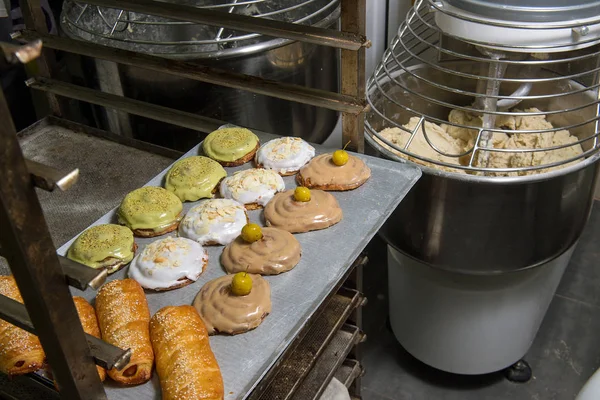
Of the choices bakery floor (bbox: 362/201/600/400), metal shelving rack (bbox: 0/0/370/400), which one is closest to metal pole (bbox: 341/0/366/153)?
metal shelving rack (bbox: 0/0/370/400)

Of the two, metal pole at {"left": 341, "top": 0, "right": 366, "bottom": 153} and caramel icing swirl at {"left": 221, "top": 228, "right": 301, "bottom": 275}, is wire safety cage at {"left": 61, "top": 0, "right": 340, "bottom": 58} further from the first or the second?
caramel icing swirl at {"left": 221, "top": 228, "right": 301, "bottom": 275}

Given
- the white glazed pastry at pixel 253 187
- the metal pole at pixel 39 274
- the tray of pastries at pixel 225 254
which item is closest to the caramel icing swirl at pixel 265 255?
the tray of pastries at pixel 225 254

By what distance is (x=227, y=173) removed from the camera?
4.41 ft

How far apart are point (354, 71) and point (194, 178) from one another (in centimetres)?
39

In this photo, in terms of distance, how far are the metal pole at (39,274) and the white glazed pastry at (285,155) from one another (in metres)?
0.63

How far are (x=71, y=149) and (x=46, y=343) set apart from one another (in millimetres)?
992

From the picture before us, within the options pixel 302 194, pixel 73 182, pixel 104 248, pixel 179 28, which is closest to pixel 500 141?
pixel 302 194

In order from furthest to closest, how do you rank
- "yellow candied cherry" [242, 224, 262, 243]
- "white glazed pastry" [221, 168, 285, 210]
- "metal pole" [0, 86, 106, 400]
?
1. "white glazed pastry" [221, 168, 285, 210]
2. "yellow candied cherry" [242, 224, 262, 243]
3. "metal pole" [0, 86, 106, 400]

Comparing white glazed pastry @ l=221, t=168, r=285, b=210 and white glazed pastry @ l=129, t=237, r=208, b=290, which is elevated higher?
white glazed pastry @ l=221, t=168, r=285, b=210

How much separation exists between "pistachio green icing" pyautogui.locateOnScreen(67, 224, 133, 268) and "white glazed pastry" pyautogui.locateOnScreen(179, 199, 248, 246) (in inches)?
4.3

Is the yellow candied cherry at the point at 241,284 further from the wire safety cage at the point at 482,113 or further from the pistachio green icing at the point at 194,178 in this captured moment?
the wire safety cage at the point at 482,113

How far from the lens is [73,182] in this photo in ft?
1.93

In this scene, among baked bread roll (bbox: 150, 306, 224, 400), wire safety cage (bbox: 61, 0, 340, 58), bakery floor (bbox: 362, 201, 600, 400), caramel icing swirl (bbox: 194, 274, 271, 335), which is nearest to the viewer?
baked bread roll (bbox: 150, 306, 224, 400)

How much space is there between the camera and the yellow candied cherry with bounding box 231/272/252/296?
99cm
